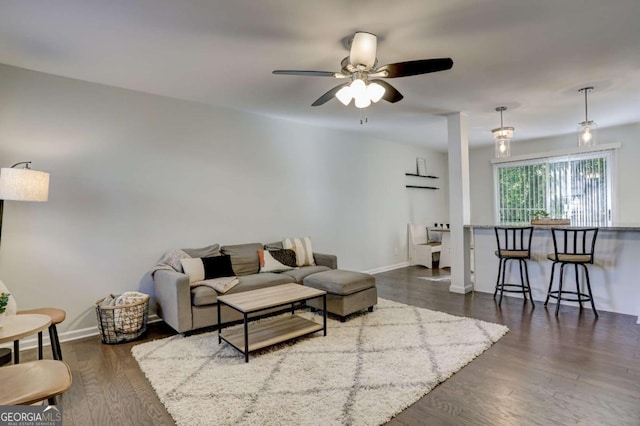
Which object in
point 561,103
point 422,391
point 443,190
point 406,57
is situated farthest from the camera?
point 443,190

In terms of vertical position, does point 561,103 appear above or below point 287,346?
above

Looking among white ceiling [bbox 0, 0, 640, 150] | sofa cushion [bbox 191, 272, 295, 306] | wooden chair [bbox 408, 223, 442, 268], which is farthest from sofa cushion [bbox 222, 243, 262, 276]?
wooden chair [bbox 408, 223, 442, 268]

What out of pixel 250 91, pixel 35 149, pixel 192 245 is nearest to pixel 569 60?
pixel 250 91

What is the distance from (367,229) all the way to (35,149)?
484cm

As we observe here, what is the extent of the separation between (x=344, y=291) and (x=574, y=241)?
276 centimetres

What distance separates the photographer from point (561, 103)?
4367 millimetres

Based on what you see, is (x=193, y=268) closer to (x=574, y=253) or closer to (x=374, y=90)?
(x=374, y=90)

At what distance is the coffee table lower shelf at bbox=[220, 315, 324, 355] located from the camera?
9.23 ft

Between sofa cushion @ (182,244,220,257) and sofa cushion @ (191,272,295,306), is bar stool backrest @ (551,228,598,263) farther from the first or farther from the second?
sofa cushion @ (182,244,220,257)

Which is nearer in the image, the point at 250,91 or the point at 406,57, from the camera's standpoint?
the point at 406,57

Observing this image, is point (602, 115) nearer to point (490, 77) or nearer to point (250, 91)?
point (490, 77)

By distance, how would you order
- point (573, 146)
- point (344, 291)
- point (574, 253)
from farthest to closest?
1. point (573, 146)
2. point (574, 253)
3. point (344, 291)

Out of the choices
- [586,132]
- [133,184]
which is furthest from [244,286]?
[586,132]

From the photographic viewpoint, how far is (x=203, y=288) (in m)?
3.37
